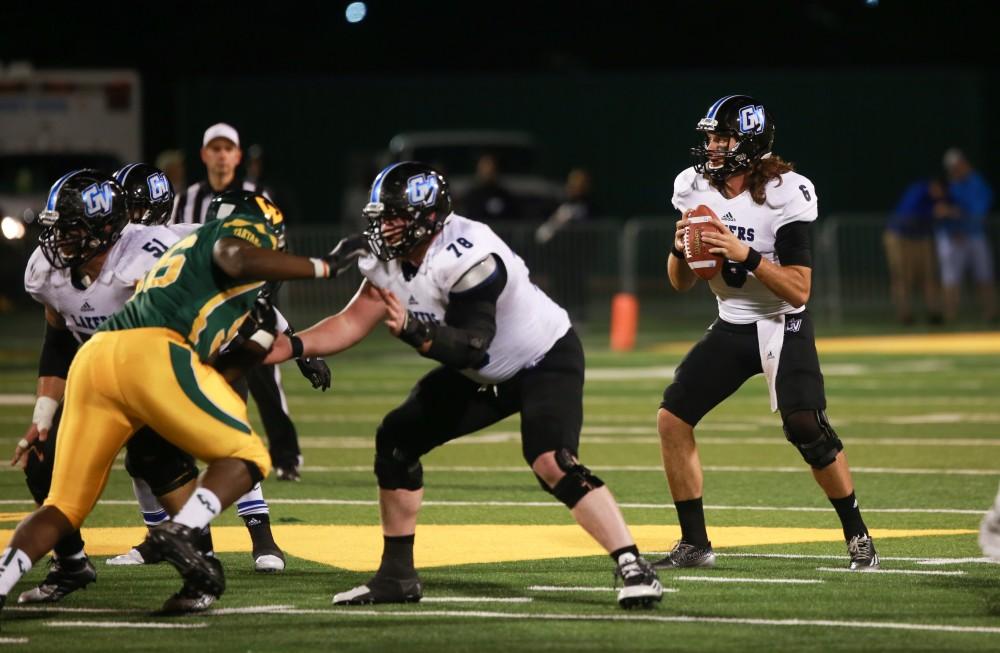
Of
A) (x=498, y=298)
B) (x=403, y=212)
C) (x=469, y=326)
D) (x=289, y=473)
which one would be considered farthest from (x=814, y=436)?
(x=289, y=473)

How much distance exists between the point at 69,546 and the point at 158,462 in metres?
0.57

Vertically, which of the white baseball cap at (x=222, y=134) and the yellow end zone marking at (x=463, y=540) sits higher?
the white baseball cap at (x=222, y=134)

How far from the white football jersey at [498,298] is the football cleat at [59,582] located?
5.56 ft

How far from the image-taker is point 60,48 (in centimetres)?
3191

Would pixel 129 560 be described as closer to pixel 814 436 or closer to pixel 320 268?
pixel 320 268

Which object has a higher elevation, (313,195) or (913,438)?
(313,195)

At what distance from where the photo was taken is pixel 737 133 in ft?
26.2

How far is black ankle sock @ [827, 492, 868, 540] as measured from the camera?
7992mm

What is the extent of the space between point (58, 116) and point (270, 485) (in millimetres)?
14704

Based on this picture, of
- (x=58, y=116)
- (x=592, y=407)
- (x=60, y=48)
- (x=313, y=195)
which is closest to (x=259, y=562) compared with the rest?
(x=592, y=407)

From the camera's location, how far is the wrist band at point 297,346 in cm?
714

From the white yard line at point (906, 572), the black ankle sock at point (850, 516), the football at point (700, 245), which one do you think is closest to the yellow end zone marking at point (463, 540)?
the black ankle sock at point (850, 516)

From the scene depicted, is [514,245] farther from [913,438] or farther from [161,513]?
[161,513]

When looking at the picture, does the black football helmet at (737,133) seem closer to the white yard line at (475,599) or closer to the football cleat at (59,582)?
the white yard line at (475,599)
